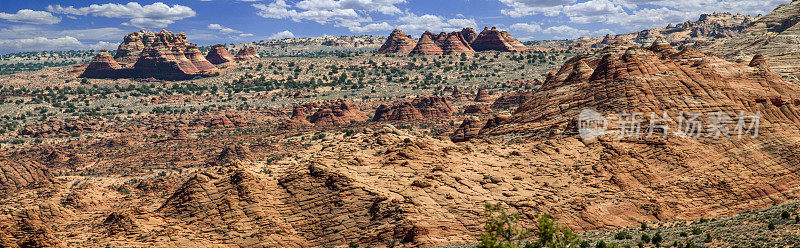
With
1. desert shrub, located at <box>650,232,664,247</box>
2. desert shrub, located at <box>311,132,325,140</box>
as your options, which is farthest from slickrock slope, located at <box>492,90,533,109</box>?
desert shrub, located at <box>650,232,664,247</box>

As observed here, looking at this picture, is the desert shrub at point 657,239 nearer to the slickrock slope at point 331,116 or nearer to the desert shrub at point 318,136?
the desert shrub at point 318,136

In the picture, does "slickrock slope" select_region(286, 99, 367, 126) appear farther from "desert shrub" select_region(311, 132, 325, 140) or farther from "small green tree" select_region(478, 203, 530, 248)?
"small green tree" select_region(478, 203, 530, 248)

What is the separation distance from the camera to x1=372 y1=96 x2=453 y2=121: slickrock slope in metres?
130

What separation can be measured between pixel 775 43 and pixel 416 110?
76.5m

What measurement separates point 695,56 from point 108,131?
422ft

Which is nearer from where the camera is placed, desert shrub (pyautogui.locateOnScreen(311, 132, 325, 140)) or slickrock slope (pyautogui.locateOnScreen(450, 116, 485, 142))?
slickrock slope (pyautogui.locateOnScreen(450, 116, 485, 142))

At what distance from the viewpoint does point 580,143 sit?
2057 inches

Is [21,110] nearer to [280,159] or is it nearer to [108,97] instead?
[108,97]

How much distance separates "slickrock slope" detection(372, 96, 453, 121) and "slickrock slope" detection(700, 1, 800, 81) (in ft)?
199

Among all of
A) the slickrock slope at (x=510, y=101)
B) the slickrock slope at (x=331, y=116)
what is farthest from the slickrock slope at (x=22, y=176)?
the slickrock slope at (x=510, y=101)

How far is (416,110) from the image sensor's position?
434 ft

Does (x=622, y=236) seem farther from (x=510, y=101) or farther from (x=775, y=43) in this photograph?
(x=775, y=43)

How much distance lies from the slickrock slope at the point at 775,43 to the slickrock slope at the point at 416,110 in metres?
60.8

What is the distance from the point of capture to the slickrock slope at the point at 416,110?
130 meters
